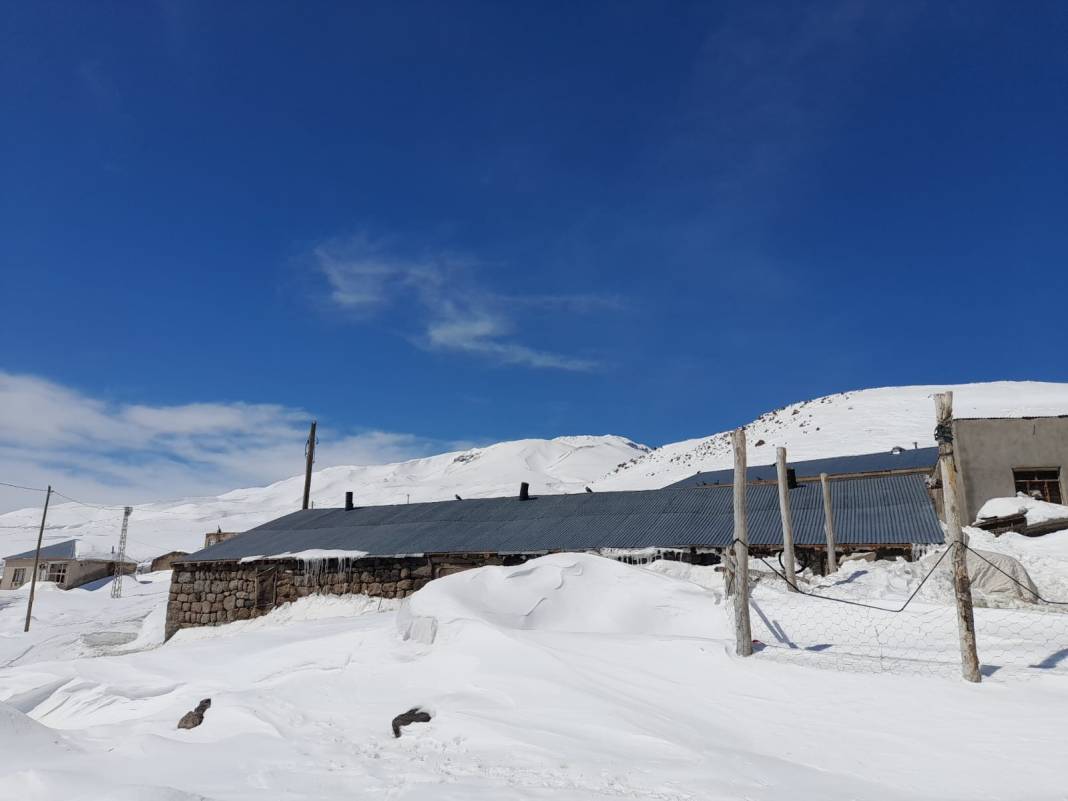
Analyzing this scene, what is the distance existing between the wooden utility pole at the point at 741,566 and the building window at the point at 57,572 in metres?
47.7

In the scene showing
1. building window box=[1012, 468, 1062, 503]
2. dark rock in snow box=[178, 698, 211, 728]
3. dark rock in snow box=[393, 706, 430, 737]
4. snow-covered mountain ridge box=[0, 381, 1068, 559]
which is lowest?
dark rock in snow box=[178, 698, 211, 728]

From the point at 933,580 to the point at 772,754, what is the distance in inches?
243

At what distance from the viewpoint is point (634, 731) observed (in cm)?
616

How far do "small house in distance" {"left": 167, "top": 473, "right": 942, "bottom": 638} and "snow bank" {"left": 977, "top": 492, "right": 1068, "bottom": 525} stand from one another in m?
1.04

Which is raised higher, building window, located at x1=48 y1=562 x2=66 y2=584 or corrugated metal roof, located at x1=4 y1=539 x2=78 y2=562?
corrugated metal roof, located at x1=4 y1=539 x2=78 y2=562

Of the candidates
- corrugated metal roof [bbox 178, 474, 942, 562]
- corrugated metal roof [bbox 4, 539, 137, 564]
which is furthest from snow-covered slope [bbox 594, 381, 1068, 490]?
corrugated metal roof [bbox 4, 539, 137, 564]

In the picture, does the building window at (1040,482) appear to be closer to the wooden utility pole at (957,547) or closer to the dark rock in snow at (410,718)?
the wooden utility pole at (957,547)

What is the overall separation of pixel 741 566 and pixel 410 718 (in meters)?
3.92

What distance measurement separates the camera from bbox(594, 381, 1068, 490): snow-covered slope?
160 ft

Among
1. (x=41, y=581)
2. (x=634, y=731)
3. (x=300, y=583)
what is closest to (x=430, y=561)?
(x=300, y=583)

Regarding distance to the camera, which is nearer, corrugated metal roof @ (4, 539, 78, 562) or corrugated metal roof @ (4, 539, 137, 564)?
corrugated metal roof @ (4, 539, 78, 562)

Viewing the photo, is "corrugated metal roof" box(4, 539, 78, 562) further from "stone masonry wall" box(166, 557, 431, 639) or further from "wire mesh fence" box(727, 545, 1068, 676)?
"wire mesh fence" box(727, 545, 1068, 676)

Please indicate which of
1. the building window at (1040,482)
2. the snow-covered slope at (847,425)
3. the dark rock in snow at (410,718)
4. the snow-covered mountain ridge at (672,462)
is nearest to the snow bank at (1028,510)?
the building window at (1040,482)

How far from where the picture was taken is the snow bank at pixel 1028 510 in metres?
13.0
